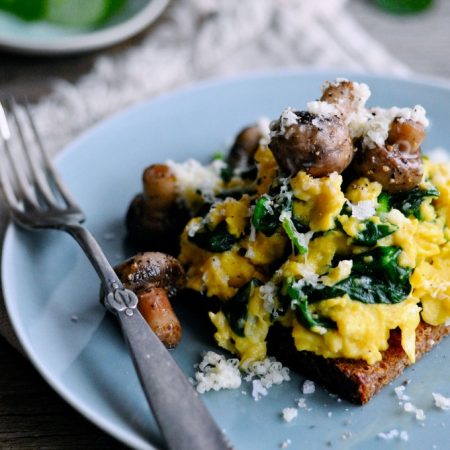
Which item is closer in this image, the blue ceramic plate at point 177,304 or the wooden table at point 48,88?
the blue ceramic plate at point 177,304

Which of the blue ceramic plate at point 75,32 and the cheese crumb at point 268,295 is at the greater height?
the blue ceramic plate at point 75,32

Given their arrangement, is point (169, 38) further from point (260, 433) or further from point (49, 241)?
point (260, 433)

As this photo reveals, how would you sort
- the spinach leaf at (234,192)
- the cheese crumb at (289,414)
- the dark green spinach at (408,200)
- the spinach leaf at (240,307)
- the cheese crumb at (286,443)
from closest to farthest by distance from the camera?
the cheese crumb at (286,443) → the cheese crumb at (289,414) → the spinach leaf at (240,307) → the dark green spinach at (408,200) → the spinach leaf at (234,192)

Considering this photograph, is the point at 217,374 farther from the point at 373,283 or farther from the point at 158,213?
the point at 158,213

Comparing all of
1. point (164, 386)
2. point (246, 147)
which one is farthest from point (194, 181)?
point (164, 386)

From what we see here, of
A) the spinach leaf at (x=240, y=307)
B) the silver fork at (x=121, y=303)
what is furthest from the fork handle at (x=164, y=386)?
the spinach leaf at (x=240, y=307)

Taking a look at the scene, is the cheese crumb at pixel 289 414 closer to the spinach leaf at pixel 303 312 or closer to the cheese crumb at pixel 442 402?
the spinach leaf at pixel 303 312

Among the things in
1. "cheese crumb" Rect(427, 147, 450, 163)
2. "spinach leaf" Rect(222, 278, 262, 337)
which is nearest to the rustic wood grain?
"spinach leaf" Rect(222, 278, 262, 337)
